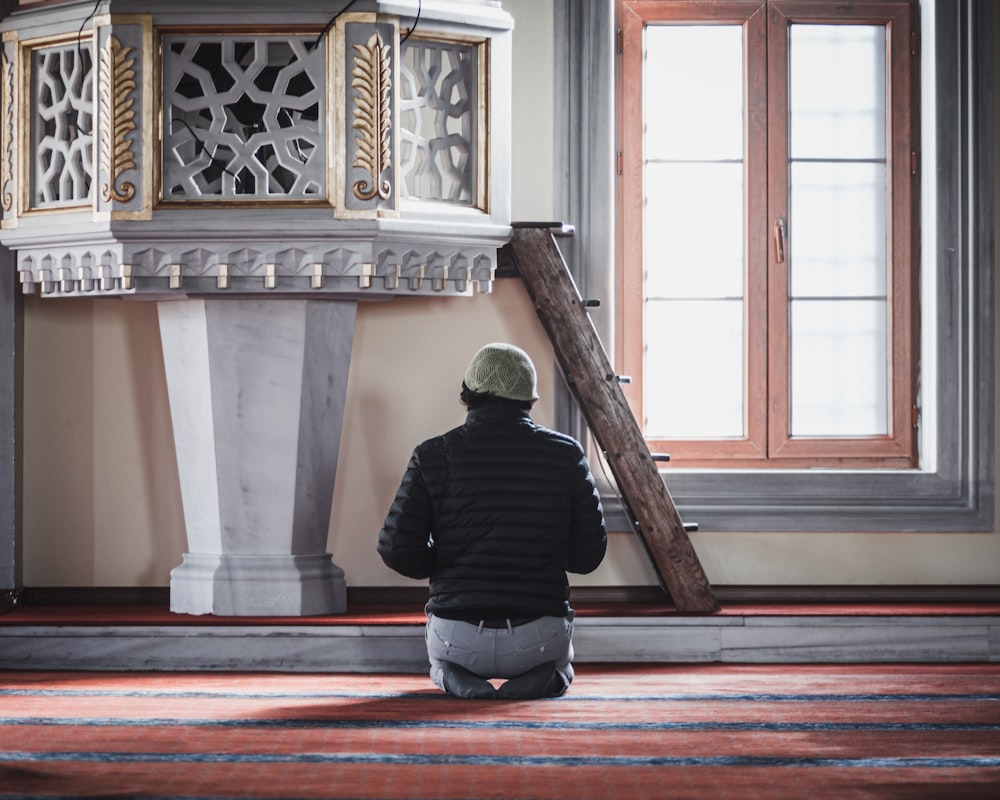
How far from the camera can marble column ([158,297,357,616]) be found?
5090 mm

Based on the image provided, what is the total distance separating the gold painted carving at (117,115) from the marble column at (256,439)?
0.51 m

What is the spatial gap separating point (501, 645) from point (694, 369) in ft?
6.61

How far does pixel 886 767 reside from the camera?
346cm

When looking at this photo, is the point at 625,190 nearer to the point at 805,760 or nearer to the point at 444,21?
the point at 444,21

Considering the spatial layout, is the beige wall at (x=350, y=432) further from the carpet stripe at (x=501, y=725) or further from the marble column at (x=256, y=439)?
the carpet stripe at (x=501, y=725)

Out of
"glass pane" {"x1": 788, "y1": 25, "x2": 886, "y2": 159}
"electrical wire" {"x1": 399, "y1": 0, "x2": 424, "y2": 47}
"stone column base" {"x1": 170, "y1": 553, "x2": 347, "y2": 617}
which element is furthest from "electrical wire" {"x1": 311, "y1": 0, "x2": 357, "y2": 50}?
"glass pane" {"x1": 788, "y1": 25, "x2": 886, "y2": 159}

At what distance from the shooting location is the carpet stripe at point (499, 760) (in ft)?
11.4

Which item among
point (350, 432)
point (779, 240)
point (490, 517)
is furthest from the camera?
point (779, 240)

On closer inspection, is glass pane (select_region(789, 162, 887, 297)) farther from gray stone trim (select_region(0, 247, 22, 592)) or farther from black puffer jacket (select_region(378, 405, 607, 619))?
gray stone trim (select_region(0, 247, 22, 592))

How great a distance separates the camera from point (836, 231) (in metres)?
6.05

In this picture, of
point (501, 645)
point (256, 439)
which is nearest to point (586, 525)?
point (501, 645)

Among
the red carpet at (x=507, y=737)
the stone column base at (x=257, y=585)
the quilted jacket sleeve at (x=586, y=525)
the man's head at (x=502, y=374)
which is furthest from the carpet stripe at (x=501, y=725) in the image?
the stone column base at (x=257, y=585)

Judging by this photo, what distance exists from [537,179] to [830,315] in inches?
53.1

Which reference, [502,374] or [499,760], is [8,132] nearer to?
[502,374]
